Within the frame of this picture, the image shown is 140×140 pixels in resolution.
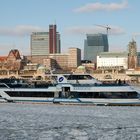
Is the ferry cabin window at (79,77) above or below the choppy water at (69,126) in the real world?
above

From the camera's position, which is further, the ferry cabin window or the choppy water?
the ferry cabin window

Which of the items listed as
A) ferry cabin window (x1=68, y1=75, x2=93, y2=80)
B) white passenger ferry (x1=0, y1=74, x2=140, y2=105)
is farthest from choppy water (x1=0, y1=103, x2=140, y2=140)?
ferry cabin window (x1=68, y1=75, x2=93, y2=80)

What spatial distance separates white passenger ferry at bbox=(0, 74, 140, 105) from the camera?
59.2 metres

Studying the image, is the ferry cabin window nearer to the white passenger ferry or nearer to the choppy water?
the white passenger ferry

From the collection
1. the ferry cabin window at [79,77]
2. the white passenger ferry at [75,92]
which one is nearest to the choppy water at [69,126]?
the white passenger ferry at [75,92]

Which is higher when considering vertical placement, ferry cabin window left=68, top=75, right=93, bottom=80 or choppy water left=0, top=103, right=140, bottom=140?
ferry cabin window left=68, top=75, right=93, bottom=80

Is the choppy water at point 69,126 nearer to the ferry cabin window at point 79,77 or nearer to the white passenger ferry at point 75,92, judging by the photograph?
the white passenger ferry at point 75,92

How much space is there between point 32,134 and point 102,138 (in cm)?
474

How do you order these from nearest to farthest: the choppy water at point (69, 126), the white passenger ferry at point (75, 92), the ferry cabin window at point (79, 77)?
the choppy water at point (69, 126) < the white passenger ferry at point (75, 92) < the ferry cabin window at point (79, 77)

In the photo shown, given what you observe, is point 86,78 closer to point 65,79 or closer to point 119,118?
point 65,79

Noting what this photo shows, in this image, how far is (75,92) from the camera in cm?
6059

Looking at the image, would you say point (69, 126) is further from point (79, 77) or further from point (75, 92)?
point (79, 77)

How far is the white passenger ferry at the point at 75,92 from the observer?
59.2 m

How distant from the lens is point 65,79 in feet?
205
